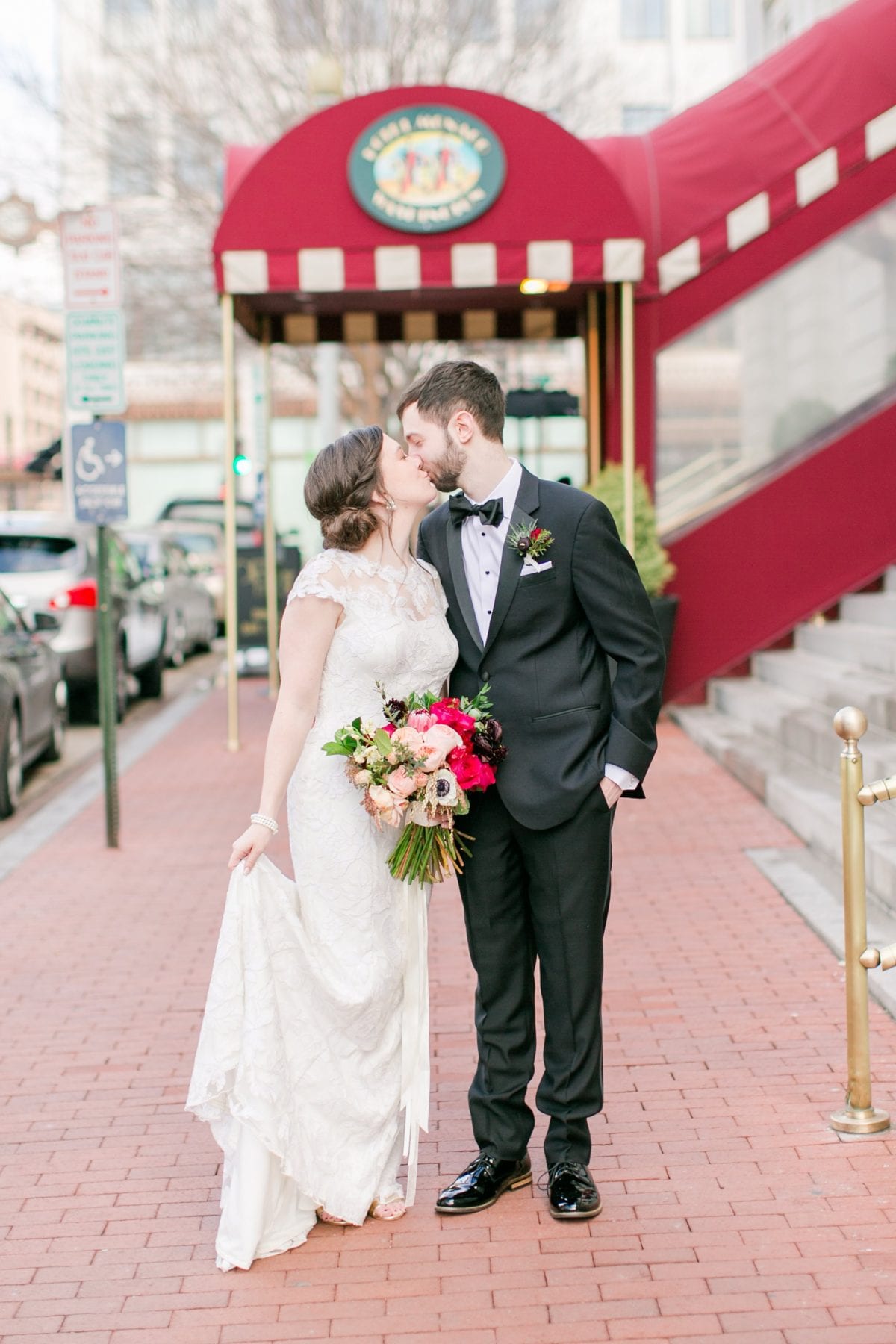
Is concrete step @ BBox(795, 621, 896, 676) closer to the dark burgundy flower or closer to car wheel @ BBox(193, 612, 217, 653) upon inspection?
the dark burgundy flower

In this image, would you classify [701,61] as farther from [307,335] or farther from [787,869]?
[787,869]

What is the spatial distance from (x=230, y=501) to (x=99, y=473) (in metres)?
2.71

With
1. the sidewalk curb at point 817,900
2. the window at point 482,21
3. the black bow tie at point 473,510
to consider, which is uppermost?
the window at point 482,21

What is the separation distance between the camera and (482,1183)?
400cm

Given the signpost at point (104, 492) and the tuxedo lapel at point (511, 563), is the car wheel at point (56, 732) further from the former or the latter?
the tuxedo lapel at point (511, 563)

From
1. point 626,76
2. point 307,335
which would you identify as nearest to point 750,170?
point 307,335

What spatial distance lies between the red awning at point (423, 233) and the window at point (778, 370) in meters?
1.81

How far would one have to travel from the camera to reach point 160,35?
979 inches

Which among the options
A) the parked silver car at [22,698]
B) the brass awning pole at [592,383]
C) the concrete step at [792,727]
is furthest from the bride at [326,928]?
the brass awning pole at [592,383]

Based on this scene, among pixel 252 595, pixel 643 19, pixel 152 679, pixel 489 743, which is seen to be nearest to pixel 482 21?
pixel 252 595

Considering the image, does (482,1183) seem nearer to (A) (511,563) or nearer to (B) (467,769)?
(B) (467,769)

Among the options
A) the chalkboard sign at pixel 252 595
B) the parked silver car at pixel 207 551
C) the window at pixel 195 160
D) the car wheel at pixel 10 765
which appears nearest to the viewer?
the car wheel at pixel 10 765

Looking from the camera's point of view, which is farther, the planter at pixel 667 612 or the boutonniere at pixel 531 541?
the planter at pixel 667 612

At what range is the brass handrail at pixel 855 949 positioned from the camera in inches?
171
